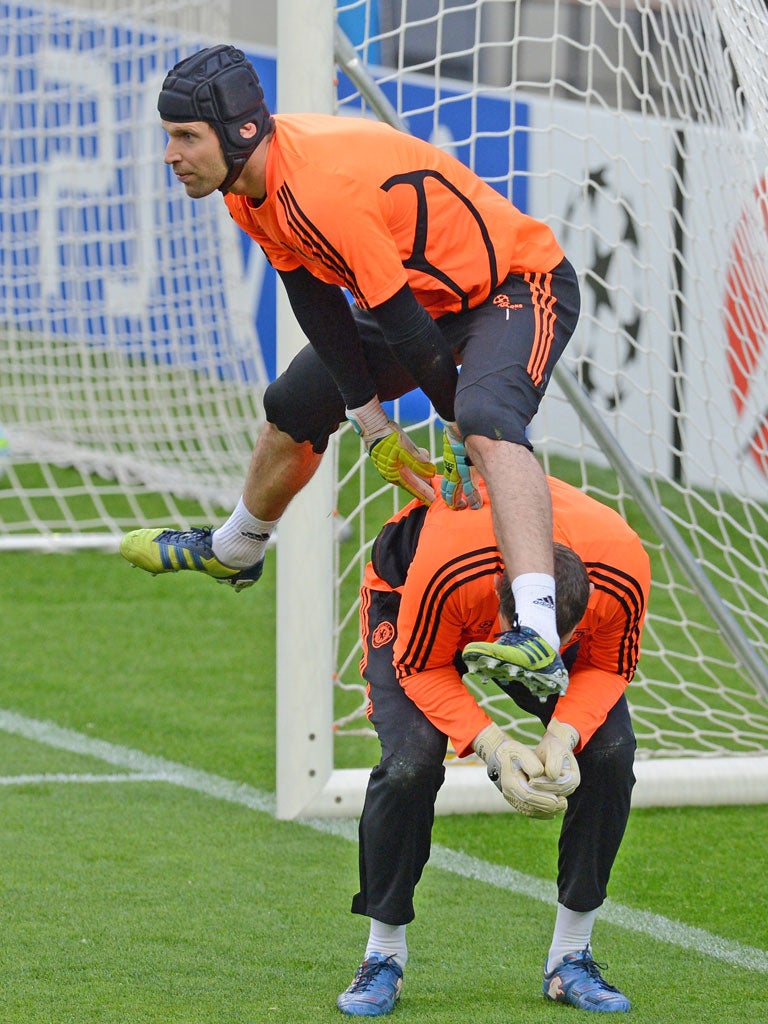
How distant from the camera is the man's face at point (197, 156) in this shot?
3490 mm

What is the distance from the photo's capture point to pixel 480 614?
346 centimetres

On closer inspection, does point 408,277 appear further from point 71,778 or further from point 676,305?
point 676,305

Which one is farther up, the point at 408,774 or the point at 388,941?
the point at 408,774

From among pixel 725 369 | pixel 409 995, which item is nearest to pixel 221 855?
pixel 409 995

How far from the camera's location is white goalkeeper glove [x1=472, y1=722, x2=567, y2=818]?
314 cm

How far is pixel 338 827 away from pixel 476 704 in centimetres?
170

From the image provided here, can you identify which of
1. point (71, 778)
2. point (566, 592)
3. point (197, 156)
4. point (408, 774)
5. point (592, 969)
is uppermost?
point (197, 156)

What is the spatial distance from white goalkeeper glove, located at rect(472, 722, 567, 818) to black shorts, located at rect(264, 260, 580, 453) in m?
0.66

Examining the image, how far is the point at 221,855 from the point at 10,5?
7.12 meters

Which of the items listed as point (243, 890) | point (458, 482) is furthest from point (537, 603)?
point (243, 890)

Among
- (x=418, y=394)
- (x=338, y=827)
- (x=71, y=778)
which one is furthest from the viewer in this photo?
(x=418, y=394)

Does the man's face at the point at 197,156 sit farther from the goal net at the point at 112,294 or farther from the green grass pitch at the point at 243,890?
the goal net at the point at 112,294

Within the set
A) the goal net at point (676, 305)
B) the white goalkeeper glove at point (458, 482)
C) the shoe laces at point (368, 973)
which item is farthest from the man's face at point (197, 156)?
the shoe laces at point (368, 973)

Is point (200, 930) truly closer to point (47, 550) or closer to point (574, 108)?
point (574, 108)
